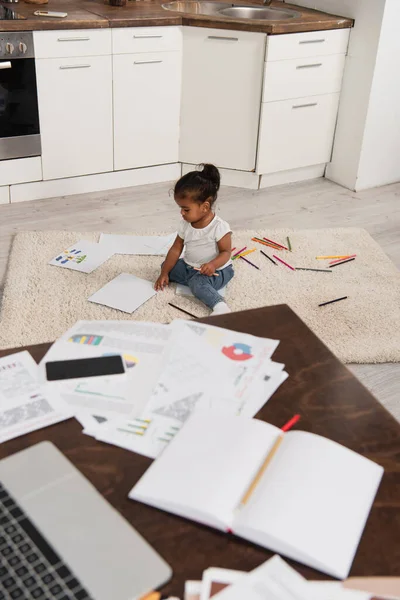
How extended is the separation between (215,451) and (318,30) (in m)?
3.22

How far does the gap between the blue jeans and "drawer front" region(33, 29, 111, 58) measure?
132 cm

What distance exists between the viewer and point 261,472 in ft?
3.42

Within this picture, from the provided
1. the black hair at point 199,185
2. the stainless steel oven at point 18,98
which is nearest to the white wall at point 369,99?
the black hair at point 199,185

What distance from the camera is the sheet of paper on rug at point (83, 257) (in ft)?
9.91

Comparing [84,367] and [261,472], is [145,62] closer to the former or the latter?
[84,367]

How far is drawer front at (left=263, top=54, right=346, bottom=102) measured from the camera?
3.73 metres

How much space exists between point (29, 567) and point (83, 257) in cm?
232

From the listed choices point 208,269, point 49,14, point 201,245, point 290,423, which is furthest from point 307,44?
point 290,423

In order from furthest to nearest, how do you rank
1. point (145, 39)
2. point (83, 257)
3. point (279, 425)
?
point (145, 39) < point (83, 257) < point (279, 425)

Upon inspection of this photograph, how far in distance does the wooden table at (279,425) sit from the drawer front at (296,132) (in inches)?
100

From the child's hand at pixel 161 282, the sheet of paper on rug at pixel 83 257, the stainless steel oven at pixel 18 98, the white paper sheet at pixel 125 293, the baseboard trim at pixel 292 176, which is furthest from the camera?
the baseboard trim at pixel 292 176

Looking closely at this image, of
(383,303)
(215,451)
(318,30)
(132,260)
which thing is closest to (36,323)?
(132,260)

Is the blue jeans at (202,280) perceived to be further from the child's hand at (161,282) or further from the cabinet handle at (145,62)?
the cabinet handle at (145,62)

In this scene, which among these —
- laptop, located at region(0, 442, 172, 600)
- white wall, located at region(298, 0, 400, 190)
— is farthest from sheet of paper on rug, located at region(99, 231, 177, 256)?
laptop, located at region(0, 442, 172, 600)
